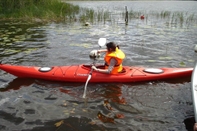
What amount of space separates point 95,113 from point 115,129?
0.63 metres

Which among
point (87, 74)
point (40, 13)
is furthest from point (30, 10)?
point (87, 74)

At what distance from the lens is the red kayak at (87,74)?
218 inches

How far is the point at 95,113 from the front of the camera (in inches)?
166

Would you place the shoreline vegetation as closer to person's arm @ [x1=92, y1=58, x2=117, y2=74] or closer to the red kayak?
the red kayak

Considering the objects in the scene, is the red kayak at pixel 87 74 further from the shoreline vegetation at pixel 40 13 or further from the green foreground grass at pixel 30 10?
the green foreground grass at pixel 30 10

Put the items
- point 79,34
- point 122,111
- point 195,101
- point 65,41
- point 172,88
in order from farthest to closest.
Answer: point 79,34 → point 65,41 → point 172,88 → point 122,111 → point 195,101

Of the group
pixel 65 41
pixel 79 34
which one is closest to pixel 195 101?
pixel 65 41

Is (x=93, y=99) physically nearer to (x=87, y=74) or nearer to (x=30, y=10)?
(x=87, y=74)

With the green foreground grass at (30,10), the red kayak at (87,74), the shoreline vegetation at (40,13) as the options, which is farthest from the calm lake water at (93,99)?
the green foreground grass at (30,10)

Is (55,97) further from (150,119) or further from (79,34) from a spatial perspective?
(79,34)

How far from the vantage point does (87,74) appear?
5602 mm

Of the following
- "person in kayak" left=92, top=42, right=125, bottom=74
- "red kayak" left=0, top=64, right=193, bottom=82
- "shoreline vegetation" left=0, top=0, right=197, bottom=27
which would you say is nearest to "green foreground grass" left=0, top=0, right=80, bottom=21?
"shoreline vegetation" left=0, top=0, right=197, bottom=27

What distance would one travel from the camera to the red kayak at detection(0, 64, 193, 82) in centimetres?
553

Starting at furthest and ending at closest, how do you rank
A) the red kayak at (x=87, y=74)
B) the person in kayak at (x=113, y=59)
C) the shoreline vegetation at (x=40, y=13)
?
the shoreline vegetation at (x=40, y=13), the red kayak at (x=87, y=74), the person in kayak at (x=113, y=59)
